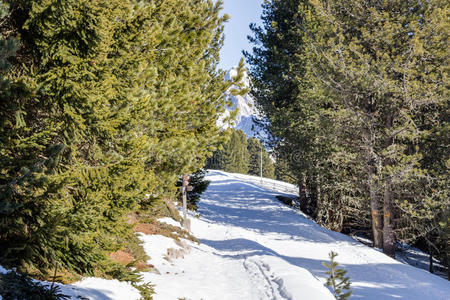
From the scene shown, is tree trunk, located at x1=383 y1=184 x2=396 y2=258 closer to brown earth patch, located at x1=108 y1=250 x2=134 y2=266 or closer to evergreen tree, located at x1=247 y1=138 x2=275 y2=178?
brown earth patch, located at x1=108 y1=250 x2=134 y2=266

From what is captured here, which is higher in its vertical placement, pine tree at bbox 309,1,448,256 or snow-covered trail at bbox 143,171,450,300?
pine tree at bbox 309,1,448,256

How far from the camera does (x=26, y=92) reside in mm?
3926

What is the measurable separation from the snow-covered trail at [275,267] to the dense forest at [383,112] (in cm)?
193

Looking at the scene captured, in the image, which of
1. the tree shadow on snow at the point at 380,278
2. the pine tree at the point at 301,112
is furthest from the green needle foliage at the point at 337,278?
the pine tree at the point at 301,112

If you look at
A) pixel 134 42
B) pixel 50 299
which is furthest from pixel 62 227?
pixel 134 42

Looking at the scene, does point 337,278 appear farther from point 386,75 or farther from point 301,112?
point 301,112

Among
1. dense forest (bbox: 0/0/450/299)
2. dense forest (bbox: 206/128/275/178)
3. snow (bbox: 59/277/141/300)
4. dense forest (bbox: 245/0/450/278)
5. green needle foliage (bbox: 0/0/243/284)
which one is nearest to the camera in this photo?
green needle foliage (bbox: 0/0/243/284)

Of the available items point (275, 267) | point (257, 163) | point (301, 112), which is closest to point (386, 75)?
point (301, 112)

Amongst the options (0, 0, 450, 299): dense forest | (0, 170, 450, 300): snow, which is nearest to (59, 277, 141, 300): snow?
(0, 170, 450, 300): snow

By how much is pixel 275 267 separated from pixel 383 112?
8.02 m

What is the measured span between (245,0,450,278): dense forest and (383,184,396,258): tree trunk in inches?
1.7

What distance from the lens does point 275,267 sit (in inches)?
393

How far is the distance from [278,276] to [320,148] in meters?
7.70

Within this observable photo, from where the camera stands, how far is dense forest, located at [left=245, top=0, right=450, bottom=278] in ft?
36.7
